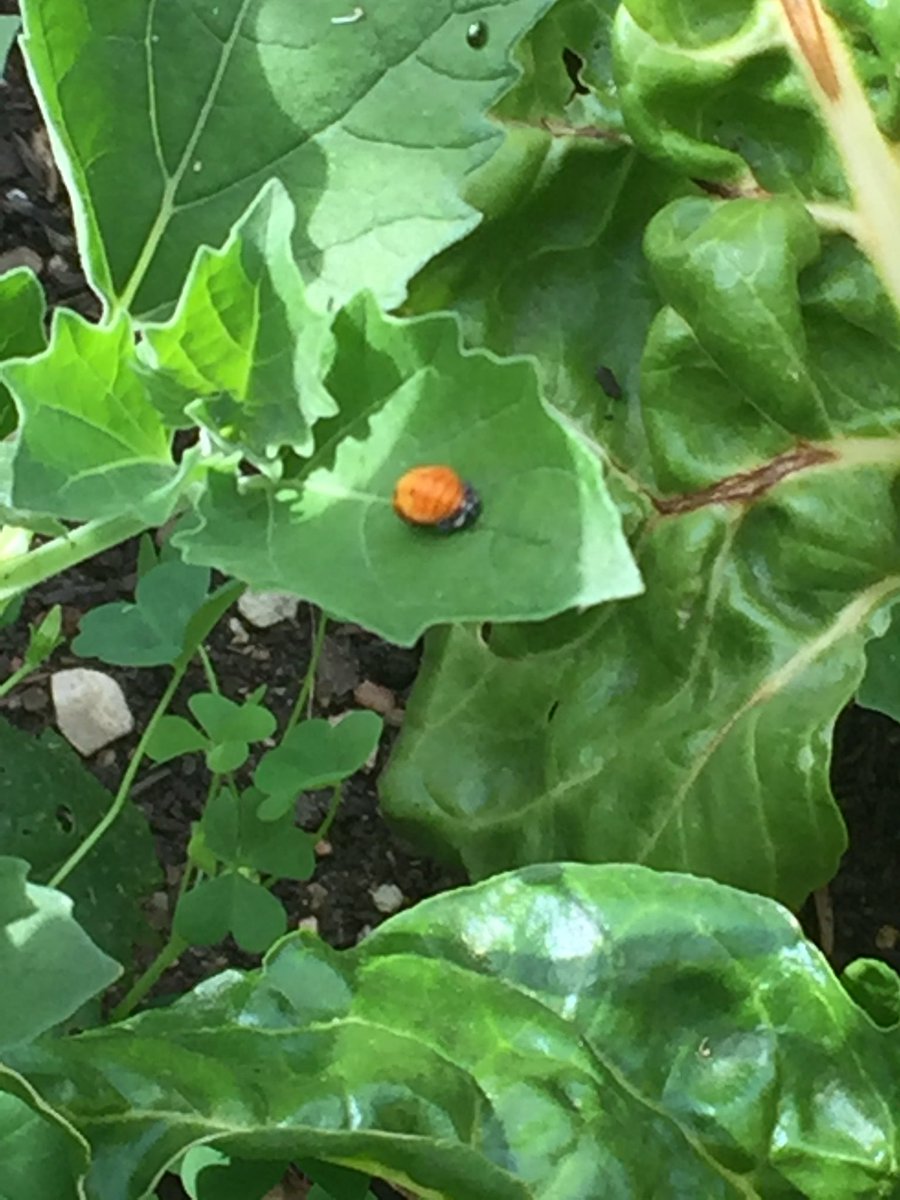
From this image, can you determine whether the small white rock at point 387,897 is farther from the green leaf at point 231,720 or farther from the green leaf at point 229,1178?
the green leaf at point 229,1178

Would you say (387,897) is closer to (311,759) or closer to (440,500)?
(311,759)

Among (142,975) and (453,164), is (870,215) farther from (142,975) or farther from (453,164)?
(142,975)

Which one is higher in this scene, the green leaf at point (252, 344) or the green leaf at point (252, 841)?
the green leaf at point (252, 344)

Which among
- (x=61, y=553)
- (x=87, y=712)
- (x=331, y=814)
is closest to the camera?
(x=61, y=553)

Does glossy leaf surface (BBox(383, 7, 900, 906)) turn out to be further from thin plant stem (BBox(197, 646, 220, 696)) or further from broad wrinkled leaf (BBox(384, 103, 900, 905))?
thin plant stem (BBox(197, 646, 220, 696))

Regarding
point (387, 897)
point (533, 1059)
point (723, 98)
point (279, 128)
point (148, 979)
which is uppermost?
point (279, 128)

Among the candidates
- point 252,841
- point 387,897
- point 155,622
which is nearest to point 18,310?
point 155,622

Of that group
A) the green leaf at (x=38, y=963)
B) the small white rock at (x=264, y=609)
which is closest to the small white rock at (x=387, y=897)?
the small white rock at (x=264, y=609)
